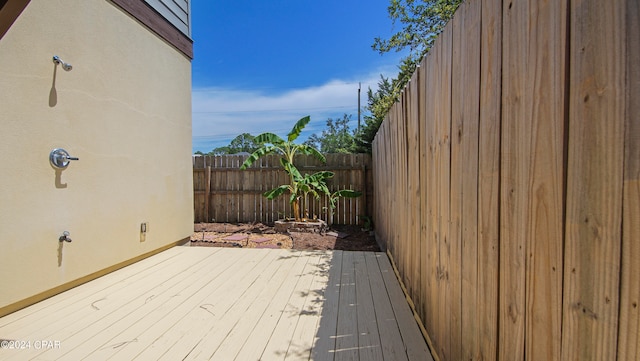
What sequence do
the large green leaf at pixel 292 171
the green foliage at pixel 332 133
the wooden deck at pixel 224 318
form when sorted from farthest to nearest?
1. the green foliage at pixel 332 133
2. the large green leaf at pixel 292 171
3. the wooden deck at pixel 224 318

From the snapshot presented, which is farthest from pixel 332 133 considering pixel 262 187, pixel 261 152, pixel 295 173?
pixel 295 173

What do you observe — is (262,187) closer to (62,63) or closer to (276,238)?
(276,238)

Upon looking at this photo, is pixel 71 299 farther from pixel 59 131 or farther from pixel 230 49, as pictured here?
pixel 230 49

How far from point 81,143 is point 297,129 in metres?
4.19

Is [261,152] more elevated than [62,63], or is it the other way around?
[62,63]

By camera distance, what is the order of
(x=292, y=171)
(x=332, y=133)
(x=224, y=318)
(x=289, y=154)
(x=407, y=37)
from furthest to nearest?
(x=332, y=133) < (x=407, y=37) < (x=289, y=154) < (x=292, y=171) < (x=224, y=318)

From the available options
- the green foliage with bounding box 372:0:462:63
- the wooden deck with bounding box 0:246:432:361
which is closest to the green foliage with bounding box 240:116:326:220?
the wooden deck with bounding box 0:246:432:361

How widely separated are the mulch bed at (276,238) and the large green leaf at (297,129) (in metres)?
2.03

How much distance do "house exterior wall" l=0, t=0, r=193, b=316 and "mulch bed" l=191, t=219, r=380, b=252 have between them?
4.10 feet

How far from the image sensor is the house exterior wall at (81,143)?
7.68ft

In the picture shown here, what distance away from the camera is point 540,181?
825 mm

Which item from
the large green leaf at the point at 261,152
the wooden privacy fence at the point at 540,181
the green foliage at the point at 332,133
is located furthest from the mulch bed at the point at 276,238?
the green foliage at the point at 332,133

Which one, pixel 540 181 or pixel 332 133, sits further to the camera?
pixel 332 133

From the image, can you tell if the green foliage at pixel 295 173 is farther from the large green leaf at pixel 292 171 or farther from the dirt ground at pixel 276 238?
the dirt ground at pixel 276 238
